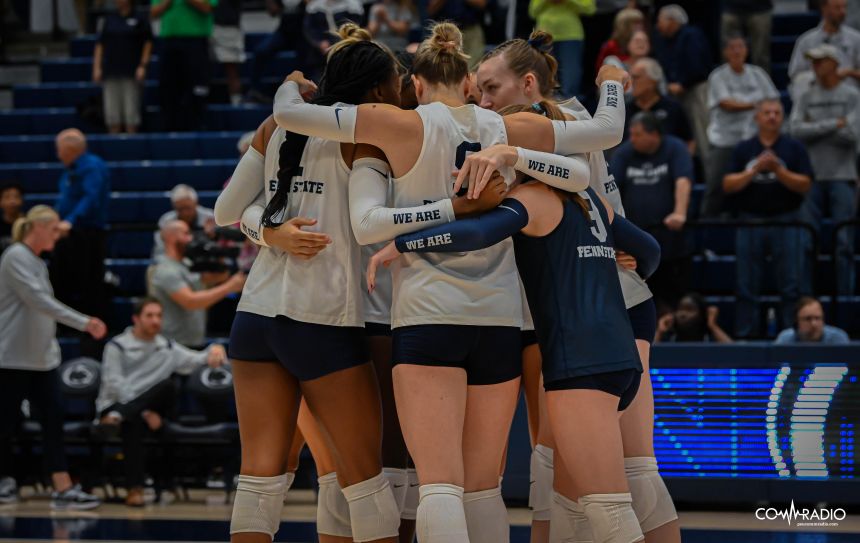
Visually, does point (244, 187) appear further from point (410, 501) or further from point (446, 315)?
point (410, 501)

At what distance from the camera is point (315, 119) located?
422 centimetres

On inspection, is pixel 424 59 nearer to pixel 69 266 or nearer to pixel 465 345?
pixel 465 345

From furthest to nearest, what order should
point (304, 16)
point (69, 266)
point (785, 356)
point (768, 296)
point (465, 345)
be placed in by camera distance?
point (304, 16), point (69, 266), point (768, 296), point (785, 356), point (465, 345)

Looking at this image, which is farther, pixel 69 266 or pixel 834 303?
pixel 69 266

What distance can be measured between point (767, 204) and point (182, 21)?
6.14 meters

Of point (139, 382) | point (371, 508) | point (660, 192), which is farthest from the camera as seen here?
point (660, 192)

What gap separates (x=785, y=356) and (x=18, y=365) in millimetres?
4771

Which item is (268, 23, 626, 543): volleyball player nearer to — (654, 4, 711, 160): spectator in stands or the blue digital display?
the blue digital display

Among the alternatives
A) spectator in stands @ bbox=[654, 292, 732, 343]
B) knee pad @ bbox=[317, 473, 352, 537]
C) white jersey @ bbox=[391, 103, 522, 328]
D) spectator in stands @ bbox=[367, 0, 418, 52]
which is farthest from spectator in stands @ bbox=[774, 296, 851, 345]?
spectator in stands @ bbox=[367, 0, 418, 52]

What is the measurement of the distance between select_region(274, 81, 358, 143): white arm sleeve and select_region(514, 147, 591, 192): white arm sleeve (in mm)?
548

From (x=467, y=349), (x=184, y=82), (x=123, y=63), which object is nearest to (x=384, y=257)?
(x=467, y=349)

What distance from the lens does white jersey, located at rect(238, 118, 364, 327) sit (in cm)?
435

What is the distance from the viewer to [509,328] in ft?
13.9

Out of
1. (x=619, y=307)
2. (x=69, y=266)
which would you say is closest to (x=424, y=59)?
(x=619, y=307)
